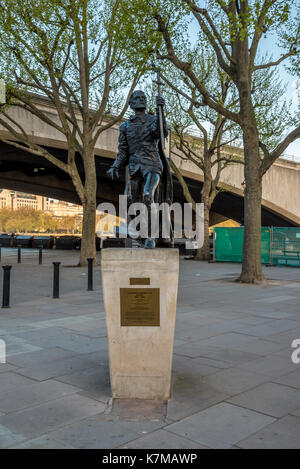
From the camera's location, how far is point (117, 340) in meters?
4.94

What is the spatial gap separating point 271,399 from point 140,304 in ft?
5.40

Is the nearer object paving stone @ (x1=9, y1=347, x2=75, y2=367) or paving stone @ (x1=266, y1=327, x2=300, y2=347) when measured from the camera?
paving stone @ (x1=9, y1=347, x2=75, y2=367)

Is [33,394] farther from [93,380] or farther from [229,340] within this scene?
[229,340]

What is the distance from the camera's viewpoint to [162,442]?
3.68m

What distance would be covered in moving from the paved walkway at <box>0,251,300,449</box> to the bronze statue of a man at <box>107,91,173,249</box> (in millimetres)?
1968

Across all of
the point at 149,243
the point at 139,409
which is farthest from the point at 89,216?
the point at 139,409

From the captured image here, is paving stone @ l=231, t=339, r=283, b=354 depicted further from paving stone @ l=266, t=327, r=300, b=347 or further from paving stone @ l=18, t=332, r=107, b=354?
paving stone @ l=18, t=332, r=107, b=354

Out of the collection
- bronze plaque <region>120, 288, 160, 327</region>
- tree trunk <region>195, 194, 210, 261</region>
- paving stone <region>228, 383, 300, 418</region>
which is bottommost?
paving stone <region>228, 383, 300, 418</region>

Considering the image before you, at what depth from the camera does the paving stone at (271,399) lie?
4406mm

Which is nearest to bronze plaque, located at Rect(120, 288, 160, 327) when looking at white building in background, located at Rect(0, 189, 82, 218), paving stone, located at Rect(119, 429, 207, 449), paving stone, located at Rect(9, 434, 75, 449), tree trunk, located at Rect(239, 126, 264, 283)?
paving stone, located at Rect(119, 429, 207, 449)

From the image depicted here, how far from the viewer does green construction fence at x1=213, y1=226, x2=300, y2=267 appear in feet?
75.0

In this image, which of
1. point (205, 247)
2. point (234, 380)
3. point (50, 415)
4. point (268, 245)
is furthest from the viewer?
point (205, 247)
